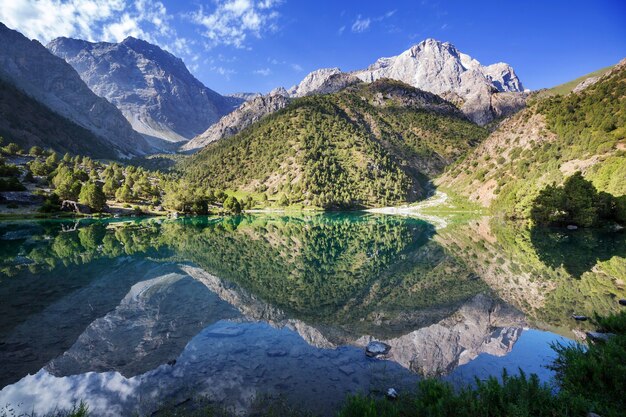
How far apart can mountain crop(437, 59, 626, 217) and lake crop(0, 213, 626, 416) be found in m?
52.0

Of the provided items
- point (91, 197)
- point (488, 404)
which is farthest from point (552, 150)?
point (91, 197)

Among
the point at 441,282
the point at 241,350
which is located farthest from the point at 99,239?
the point at 441,282

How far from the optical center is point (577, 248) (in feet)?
151

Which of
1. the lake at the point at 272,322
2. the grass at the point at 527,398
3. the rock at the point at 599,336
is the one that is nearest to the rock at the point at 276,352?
the lake at the point at 272,322

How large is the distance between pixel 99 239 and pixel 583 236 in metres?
93.1

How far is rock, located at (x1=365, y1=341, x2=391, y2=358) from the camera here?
52.8 feet

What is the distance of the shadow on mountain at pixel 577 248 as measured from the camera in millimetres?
35812

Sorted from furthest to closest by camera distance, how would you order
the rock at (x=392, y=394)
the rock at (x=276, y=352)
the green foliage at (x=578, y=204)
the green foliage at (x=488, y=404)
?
1. the green foliage at (x=578, y=204)
2. the rock at (x=276, y=352)
3. the rock at (x=392, y=394)
4. the green foliage at (x=488, y=404)

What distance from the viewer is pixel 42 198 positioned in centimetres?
10406

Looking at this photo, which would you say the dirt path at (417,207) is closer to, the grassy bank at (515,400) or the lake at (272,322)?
the lake at (272,322)

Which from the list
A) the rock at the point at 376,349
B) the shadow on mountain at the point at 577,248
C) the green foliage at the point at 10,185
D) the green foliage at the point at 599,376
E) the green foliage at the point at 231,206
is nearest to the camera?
the green foliage at the point at 599,376

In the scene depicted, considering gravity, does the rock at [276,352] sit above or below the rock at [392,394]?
below

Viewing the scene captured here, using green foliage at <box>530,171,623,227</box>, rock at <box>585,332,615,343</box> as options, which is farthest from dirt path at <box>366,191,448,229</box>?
rock at <box>585,332,615,343</box>

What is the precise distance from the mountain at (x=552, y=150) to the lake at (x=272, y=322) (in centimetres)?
5196
